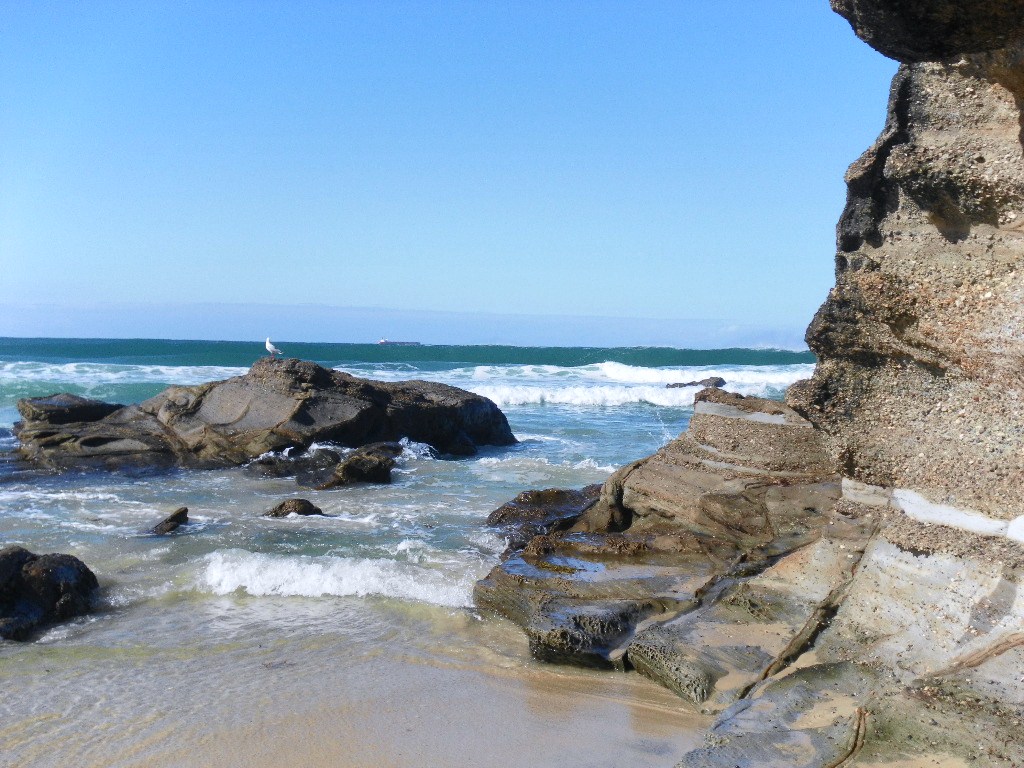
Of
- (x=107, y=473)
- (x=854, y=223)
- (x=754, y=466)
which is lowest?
(x=107, y=473)

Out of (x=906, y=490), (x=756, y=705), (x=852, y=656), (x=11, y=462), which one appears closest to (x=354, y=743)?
(x=756, y=705)

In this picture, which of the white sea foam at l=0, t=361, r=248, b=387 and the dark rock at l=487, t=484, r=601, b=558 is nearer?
the dark rock at l=487, t=484, r=601, b=558

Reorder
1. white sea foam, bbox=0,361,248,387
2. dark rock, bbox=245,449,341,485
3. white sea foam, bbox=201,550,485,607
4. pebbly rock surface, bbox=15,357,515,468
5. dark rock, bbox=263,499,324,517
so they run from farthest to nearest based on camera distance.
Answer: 1. white sea foam, bbox=0,361,248,387
2. pebbly rock surface, bbox=15,357,515,468
3. dark rock, bbox=245,449,341,485
4. dark rock, bbox=263,499,324,517
5. white sea foam, bbox=201,550,485,607

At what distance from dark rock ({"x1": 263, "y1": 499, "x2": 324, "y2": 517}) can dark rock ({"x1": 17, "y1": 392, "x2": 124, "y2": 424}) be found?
5.53m

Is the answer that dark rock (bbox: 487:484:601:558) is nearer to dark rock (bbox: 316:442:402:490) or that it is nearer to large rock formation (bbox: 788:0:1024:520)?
dark rock (bbox: 316:442:402:490)

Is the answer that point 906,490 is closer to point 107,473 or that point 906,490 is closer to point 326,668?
point 326,668

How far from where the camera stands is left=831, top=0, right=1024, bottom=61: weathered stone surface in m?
1.95

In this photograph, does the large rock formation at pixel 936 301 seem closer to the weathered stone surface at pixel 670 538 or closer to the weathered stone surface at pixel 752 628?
the weathered stone surface at pixel 752 628

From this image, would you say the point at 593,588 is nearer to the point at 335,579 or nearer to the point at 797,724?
the point at 335,579

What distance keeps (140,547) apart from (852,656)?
18.6 ft

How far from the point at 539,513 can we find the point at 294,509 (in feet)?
7.66

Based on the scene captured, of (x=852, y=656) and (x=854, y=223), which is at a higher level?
(x=854, y=223)

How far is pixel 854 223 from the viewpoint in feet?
12.7

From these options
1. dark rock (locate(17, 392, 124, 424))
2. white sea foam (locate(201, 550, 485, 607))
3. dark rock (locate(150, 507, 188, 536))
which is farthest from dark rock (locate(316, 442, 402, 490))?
dark rock (locate(17, 392, 124, 424))
